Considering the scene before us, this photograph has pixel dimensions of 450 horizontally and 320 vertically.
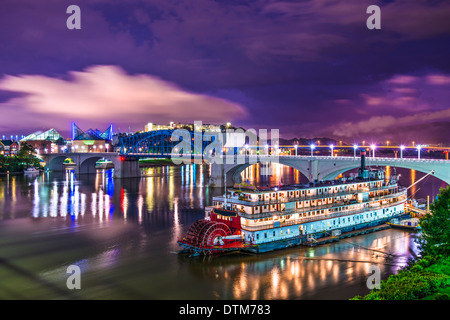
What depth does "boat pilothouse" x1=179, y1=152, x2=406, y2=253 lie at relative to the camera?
27953 millimetres

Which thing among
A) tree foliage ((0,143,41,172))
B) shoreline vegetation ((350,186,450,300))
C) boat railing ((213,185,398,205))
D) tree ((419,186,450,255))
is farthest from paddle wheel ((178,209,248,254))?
tree foliage ((0,143,41,172))

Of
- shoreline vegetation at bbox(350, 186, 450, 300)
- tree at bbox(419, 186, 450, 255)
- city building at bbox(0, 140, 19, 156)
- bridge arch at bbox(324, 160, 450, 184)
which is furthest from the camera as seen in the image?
city building at bbox(0, 140, 19, 156)

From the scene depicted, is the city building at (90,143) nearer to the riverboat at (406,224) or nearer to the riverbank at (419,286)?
the riverboat at (406,224)

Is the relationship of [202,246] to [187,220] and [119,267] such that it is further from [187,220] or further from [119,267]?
[187,220]

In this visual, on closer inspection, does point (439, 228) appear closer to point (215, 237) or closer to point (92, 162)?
point (215, 237)

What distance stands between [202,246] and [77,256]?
9.15 m

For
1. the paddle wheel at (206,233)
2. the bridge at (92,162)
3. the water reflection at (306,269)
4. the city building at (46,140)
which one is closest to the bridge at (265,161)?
the bridge at (92,162)

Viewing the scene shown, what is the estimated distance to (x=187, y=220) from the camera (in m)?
40.5

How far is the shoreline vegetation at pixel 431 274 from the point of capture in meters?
15.4

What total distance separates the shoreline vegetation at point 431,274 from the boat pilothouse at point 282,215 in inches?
348

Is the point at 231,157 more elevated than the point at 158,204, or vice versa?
the point at 231,157

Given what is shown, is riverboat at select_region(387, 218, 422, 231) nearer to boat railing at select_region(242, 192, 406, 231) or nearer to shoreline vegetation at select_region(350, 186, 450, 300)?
boat railing at select_region(242, 192, 406, 231)

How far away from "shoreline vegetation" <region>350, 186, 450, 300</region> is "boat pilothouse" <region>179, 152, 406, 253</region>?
348 inches
